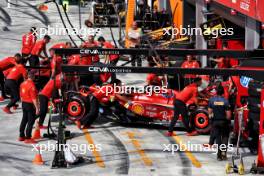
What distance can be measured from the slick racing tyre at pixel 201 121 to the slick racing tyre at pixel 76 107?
112 inches

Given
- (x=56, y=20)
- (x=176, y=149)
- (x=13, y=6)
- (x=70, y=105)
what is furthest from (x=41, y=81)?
(x=13, y=6)

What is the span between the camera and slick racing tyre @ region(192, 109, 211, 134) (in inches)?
717

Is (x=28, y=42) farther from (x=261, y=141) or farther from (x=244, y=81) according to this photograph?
(x=261, y=141)

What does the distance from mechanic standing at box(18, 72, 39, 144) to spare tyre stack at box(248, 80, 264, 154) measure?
496 cm

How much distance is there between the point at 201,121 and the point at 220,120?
2309 mm

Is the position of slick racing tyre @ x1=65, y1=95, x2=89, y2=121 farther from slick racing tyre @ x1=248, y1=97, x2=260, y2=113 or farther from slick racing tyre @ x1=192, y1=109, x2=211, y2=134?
slick racing tyre @ x1=248, y1=97, x2=260, y2=113

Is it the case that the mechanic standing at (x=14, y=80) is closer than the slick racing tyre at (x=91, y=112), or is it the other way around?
the slick racing tyre at (x=91, y=112)

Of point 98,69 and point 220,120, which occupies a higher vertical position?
point 98,69

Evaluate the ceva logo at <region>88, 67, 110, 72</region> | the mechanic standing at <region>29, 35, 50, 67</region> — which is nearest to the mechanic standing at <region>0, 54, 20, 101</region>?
the mechanic standing at <region>29, 35, 50, 67</region>

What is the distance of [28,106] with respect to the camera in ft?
56.8

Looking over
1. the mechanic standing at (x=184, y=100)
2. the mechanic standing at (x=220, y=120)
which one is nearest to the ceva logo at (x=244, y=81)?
the mechanic standing at (x=220, y=120)

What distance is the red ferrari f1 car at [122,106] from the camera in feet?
61.6

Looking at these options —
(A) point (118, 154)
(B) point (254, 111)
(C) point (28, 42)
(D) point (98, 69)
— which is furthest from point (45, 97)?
(C) point (28, 42)

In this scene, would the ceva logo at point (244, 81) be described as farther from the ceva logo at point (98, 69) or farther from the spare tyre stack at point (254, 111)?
the ceva logo at point (98, 69)
